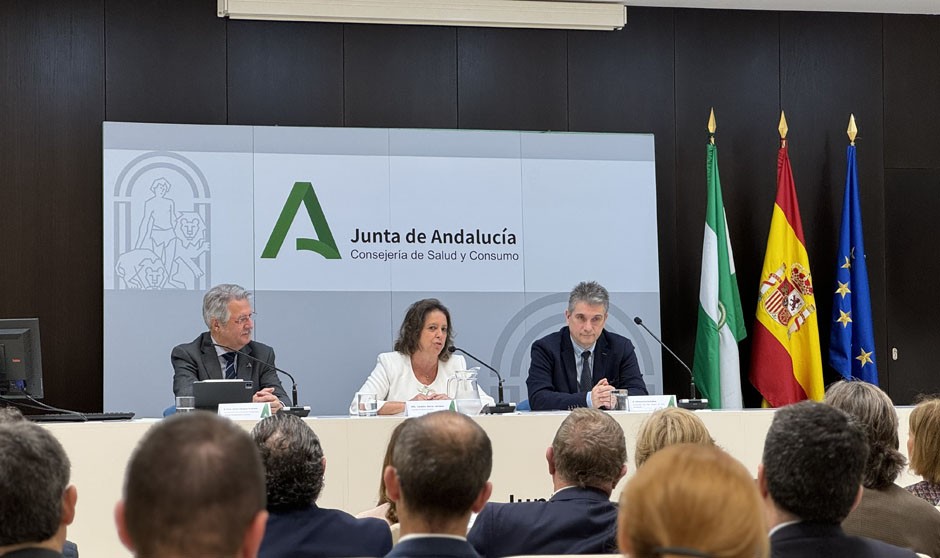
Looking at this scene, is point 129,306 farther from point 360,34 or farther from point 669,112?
point 669,112

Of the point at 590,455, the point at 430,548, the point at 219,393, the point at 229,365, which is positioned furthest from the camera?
the point at 229,365

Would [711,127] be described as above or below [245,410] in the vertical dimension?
above

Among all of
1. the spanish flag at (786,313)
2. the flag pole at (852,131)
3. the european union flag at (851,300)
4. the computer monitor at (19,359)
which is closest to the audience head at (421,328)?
the computer monitor at (19,359)

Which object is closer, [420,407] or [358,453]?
[358,453]

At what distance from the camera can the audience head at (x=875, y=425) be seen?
2.74 metres

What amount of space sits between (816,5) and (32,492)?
21.5 ft

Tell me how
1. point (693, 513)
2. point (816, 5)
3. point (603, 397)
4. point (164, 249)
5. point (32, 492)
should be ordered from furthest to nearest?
point (816, 5) < point (164, 249) < point (603, 397) < point (32, 492) < point (693, 513)

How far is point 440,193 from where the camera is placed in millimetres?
6566

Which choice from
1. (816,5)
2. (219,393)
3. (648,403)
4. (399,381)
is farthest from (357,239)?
(816,5)

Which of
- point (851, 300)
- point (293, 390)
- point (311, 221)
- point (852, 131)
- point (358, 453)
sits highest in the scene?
point (852, 131)

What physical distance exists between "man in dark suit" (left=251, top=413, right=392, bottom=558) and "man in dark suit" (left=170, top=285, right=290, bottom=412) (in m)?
2.51

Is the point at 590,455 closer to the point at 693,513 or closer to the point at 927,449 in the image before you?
the point at 927,449

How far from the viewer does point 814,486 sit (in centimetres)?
203

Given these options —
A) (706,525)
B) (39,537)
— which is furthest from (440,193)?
(706,525)
